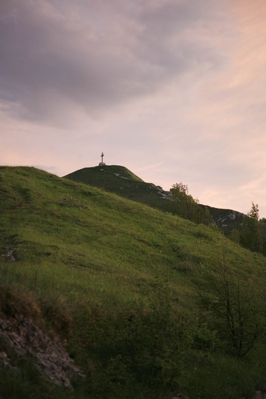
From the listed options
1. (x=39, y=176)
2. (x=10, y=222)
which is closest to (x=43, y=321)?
(x=10, y=222)

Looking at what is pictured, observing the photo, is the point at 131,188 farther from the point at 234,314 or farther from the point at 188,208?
the point at 234,314

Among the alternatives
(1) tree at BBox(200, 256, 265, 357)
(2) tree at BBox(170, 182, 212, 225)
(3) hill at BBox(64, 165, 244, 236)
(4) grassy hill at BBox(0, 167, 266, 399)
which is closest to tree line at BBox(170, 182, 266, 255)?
(2) tree at BBox(170, 182, 212, 225)

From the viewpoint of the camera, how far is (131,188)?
356 feet

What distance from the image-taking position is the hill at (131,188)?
3994 inches

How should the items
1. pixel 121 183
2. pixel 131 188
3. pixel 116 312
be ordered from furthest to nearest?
pixel 121 183, pixel 131 188, pixel 116 312

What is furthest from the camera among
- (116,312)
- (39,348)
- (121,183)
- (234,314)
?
(121,183)

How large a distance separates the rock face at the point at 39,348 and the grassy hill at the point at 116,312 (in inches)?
1.4

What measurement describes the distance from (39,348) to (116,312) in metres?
4.36

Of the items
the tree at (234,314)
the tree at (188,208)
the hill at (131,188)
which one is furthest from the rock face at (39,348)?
the hill at (131,188)

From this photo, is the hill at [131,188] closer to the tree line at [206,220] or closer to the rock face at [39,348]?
the tree line at [206,220]

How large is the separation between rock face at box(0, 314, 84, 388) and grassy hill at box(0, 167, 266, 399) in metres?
0.03

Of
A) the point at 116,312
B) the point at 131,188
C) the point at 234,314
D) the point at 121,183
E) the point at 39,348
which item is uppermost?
the point at 121,183

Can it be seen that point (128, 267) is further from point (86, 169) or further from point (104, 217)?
point (86, 169)

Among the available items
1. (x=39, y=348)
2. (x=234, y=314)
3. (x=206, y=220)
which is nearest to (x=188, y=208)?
(x=206, y=220)
